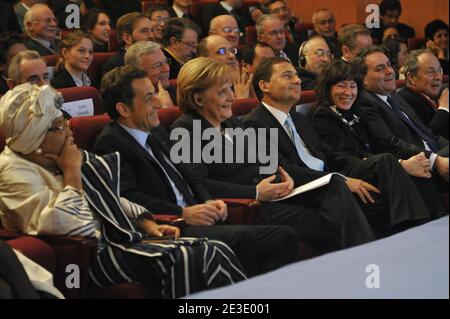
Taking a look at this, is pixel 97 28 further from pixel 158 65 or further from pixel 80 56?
pixel 158 65

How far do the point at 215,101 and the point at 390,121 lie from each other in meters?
1.05

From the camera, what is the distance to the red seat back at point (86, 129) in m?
2.77

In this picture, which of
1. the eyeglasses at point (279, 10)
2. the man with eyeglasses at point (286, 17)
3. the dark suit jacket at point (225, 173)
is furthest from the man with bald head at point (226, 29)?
the dark suit jacket at point (225, 173)

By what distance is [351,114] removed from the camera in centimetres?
372

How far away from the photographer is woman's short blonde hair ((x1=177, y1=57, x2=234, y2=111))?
3086 millimetres

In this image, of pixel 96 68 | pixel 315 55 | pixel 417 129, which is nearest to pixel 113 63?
pixel 96 68

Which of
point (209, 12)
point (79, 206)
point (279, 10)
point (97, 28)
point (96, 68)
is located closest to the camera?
point (79, 206)

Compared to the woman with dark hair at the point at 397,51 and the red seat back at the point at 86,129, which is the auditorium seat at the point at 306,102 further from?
the woman with dark hair at the point at 397,51

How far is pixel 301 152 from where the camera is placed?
11.2ft

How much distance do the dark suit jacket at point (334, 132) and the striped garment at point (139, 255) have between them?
117 cm

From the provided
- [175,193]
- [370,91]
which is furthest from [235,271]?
[370,91]

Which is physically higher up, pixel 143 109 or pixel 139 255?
pixel 143 109
